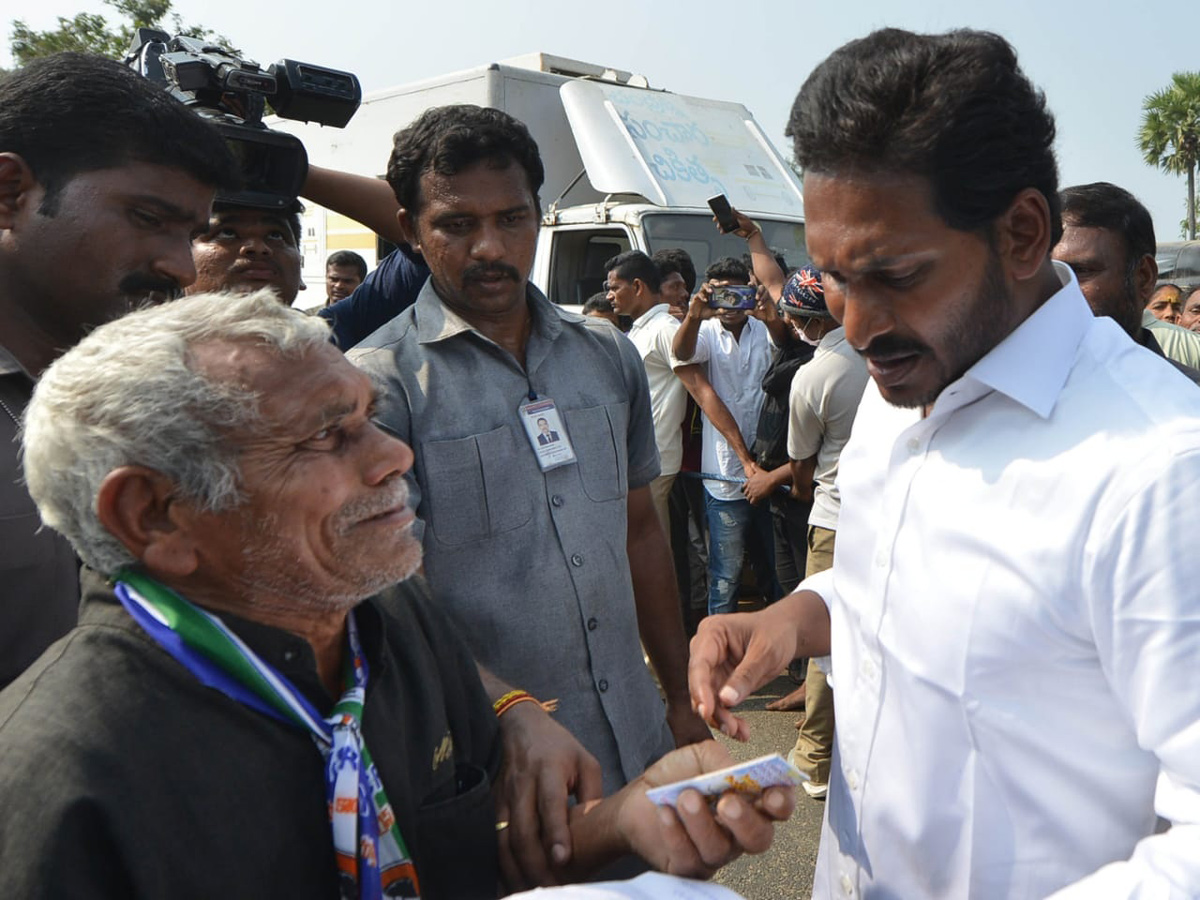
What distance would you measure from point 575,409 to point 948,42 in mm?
1288

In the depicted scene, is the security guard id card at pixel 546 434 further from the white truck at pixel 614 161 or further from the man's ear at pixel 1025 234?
the white truck at pixel 614 161

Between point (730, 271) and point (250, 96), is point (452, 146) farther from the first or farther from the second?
point (730, 271)

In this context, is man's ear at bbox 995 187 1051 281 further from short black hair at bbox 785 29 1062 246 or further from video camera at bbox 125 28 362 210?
video camera at bbox 125 28 362 210

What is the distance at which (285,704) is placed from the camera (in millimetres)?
1294

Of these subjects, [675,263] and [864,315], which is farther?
[675,263]

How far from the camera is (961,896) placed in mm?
1360

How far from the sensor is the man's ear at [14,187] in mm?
1976

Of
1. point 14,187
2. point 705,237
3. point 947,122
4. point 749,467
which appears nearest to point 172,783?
point 947,122

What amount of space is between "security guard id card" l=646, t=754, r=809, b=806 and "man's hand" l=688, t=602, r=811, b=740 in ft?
0.76

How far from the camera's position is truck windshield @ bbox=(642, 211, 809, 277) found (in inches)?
271

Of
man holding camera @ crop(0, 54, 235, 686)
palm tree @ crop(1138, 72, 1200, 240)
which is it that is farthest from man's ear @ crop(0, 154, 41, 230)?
palm tree @ crop(1138, 72, 1200, 240)

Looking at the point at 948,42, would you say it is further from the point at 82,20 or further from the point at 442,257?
the point at 82,20

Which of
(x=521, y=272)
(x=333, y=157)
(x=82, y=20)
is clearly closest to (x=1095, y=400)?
(x=521, y=272)

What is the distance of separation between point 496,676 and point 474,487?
0.43 metres
